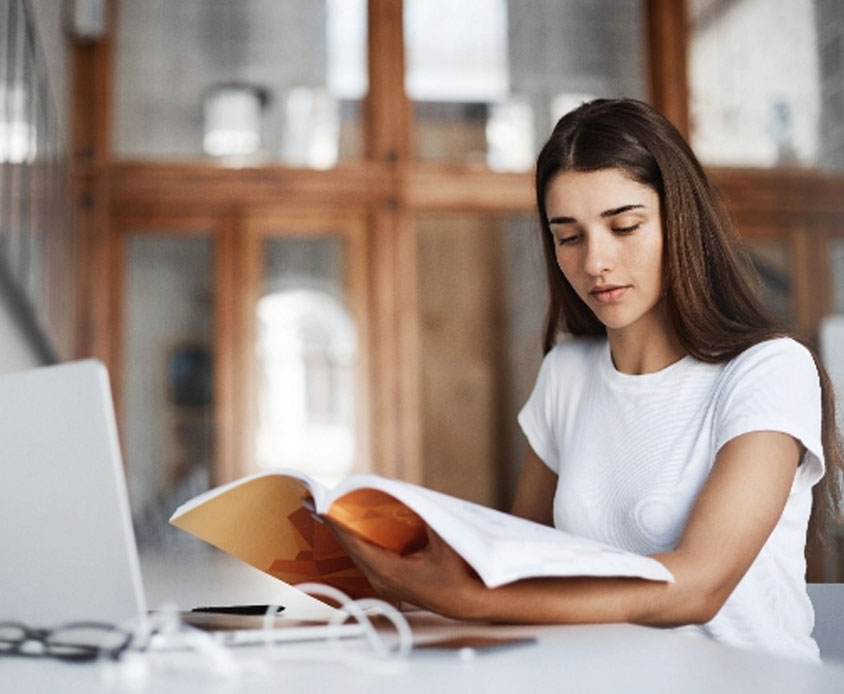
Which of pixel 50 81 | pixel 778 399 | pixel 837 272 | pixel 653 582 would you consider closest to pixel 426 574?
pixel 653 582

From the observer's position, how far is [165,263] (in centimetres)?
456

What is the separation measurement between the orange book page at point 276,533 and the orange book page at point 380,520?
64 millimetres

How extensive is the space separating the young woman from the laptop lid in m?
0.51

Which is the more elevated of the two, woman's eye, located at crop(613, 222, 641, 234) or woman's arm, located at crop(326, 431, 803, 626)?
woman's eye, located at crop(613, 222, 641, 234)

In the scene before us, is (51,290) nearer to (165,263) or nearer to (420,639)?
(165,263)

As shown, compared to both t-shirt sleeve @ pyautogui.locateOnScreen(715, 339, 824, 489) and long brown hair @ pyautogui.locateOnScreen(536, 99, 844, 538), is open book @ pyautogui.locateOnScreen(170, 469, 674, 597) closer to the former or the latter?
t-shirt sleeve @ pyautogui.locateOnScreen(715, 339, 824, 489)

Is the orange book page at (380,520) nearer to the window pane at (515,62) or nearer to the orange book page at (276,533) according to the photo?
the orange book page at (276,533)

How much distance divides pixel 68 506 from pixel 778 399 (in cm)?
70

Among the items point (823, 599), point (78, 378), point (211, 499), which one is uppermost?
point (78, 378)

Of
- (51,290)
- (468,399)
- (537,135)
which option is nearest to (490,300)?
(468,399)

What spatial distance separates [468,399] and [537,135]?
7.05 feet

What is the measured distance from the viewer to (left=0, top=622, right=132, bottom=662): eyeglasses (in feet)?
2.26

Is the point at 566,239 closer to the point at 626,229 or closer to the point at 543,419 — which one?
the point at 626,229

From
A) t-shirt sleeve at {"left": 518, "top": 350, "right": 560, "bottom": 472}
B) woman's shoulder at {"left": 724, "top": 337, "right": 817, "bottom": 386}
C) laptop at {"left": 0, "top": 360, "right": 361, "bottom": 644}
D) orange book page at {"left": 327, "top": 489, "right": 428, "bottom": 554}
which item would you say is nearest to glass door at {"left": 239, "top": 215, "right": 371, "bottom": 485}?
t-shirt sleeve at {"left": 518, "top": 350, "right": 560, "bottom": 472}
